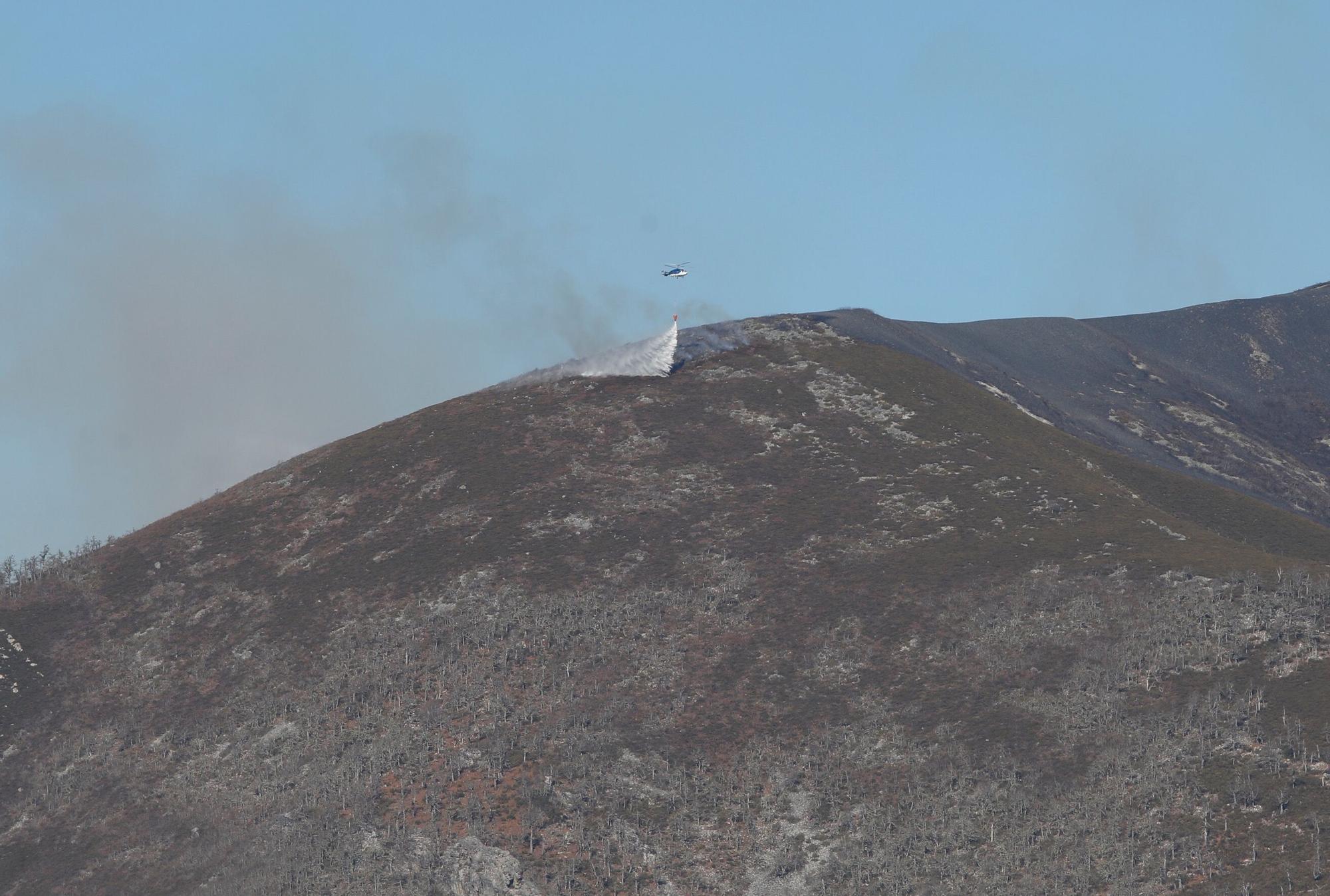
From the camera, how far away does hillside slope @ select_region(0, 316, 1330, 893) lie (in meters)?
75.9

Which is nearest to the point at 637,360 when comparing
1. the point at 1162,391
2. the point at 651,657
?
the point at 651,657

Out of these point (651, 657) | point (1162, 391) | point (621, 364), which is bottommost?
point (651, 657)

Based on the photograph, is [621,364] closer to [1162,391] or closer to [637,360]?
[637,360]

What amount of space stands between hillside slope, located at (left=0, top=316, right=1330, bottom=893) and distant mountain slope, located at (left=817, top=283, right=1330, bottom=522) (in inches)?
935

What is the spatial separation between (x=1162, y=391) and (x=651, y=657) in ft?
340

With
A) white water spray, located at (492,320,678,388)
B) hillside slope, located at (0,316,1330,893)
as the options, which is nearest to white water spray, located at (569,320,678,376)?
white water spray, located at (492,320,678,388)

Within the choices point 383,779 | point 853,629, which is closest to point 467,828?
point 383,779

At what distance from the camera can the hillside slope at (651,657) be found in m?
75.9

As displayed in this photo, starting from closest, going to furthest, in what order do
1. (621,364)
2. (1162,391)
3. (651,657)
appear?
1. (651,657)
2. (621,364)
3. (1162,391)

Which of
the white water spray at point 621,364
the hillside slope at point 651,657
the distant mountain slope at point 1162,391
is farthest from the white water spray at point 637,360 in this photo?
the distant mountain slope at point 1162,391

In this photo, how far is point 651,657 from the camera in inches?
3656

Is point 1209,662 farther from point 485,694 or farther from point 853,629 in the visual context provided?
point 485,694

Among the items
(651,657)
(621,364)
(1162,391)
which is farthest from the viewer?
(1162,391)

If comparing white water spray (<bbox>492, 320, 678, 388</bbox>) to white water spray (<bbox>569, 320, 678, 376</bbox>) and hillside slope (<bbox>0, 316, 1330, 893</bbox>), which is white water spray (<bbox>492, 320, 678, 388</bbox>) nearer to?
white water spray (<bbox>569, 320, 678, 376</bbox>)
